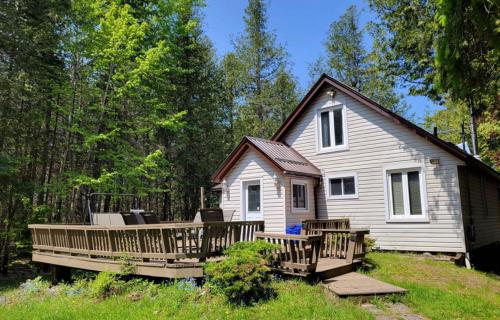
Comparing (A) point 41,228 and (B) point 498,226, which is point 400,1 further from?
(A) point 41,228

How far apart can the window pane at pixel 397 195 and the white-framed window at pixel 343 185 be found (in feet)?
4.00

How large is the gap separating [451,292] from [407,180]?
4.36 metres

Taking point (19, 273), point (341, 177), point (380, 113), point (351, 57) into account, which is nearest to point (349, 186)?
point (341, 177)

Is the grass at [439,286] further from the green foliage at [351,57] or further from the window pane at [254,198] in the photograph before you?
the green foliage at [351,57]

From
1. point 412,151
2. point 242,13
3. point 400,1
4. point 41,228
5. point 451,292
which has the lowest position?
point 451,292

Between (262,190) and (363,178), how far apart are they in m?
3.46

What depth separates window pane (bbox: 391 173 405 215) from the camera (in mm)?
10414

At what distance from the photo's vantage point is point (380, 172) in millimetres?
10805

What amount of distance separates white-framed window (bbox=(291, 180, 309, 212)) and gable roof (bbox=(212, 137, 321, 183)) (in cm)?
40

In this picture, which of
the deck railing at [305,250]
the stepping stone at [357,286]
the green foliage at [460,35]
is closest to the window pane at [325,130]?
the deck railing at [305,250]

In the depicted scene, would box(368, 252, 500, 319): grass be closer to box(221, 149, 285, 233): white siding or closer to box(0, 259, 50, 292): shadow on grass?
box(221, 149, 285, 233): white siding

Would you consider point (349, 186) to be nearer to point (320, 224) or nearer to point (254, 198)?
point (320, 224)

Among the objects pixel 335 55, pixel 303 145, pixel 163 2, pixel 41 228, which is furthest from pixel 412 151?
pixel 335 55

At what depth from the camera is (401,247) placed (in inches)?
403
